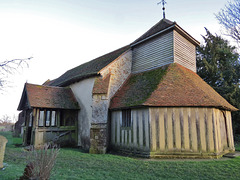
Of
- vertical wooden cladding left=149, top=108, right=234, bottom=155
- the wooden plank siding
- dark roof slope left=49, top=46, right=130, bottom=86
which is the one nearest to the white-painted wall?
dark roof slope left=49, top=46, right=130, bottom=86

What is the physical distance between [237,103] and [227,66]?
17.5ft

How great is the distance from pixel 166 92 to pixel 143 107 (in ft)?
5.28

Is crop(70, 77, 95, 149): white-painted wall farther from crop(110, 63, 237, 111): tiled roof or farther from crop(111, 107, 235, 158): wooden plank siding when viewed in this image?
crop(111, 107, 235, 158): wooden plank siding

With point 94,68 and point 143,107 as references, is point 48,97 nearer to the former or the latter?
point 94,68

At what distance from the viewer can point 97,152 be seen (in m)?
10.5

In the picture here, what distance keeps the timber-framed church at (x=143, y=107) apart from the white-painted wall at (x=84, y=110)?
71 millimetres

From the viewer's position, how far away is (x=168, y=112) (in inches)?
359

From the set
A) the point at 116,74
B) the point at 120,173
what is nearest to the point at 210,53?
the point at 116,74

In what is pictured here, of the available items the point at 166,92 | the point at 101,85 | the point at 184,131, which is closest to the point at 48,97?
the point at 101,85

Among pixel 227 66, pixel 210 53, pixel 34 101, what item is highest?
pixel 210 53

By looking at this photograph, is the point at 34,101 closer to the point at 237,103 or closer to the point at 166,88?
the point at 166,88

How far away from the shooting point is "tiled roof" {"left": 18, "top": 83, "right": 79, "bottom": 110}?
12.3 meters

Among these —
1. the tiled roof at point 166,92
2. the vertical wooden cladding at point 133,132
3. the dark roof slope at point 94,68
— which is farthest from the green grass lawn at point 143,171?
the dark roof slope at point 94,68

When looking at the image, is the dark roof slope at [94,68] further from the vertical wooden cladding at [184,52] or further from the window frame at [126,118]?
the vertical wooden cladding at [184,52]
